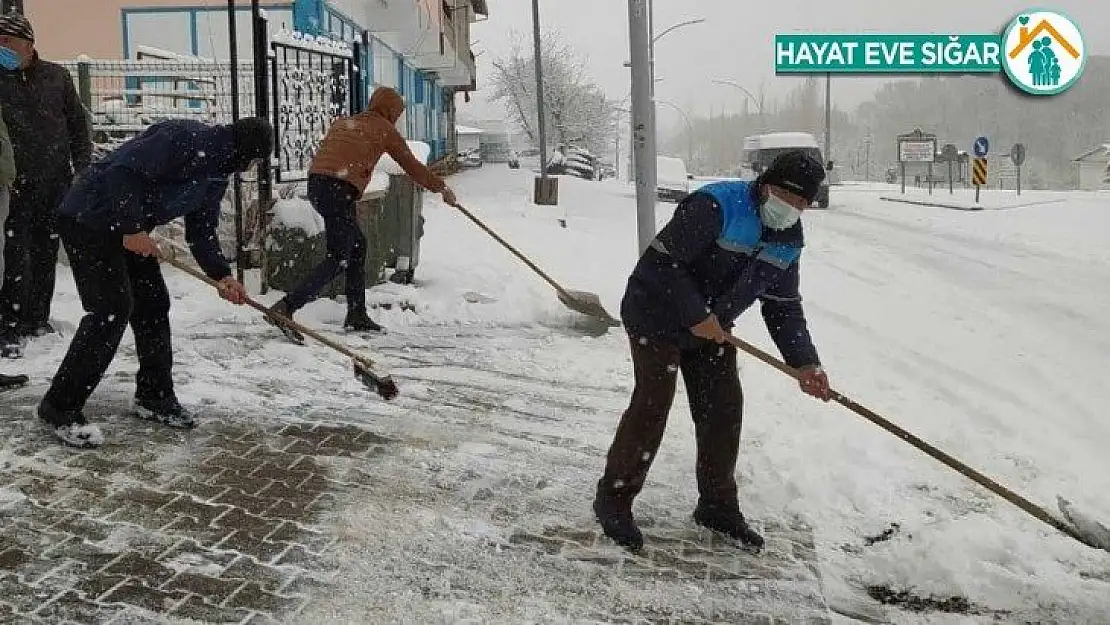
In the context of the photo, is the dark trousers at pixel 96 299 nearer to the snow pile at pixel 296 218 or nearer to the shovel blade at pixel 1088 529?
the snow pile at pixel 296 218

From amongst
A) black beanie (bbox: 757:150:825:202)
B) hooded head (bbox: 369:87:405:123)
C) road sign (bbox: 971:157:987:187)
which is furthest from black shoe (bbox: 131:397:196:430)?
road sign (bbox: 971:157:987:187)

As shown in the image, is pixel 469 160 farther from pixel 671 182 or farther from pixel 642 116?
pixel 642 116

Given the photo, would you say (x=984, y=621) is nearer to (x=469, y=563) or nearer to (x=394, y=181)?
(x=469, y=563)

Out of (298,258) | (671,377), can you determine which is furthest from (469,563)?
(298,258)

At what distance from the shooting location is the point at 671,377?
359cm

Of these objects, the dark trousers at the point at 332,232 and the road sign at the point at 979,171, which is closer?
the dark trousers at the point at 332,232

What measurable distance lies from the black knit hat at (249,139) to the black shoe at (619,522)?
2062 mm

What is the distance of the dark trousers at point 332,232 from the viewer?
21.2 ft

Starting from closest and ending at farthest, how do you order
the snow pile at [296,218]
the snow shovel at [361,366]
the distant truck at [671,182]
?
the snow shovel at [361,366], the snow pile at [296,218], the distant truck at [671,182]

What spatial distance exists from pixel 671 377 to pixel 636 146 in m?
4.55

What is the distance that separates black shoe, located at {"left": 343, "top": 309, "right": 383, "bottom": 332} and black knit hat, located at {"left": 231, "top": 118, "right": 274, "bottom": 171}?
2688 millimetres

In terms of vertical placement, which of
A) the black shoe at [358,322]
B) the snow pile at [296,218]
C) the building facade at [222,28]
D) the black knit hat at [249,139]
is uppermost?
the building facade at [222,28]

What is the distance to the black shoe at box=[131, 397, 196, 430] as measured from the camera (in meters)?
Result: 4.61

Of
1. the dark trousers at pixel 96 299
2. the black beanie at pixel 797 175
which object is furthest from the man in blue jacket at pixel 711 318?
the dark trousers at pixel 96 299
